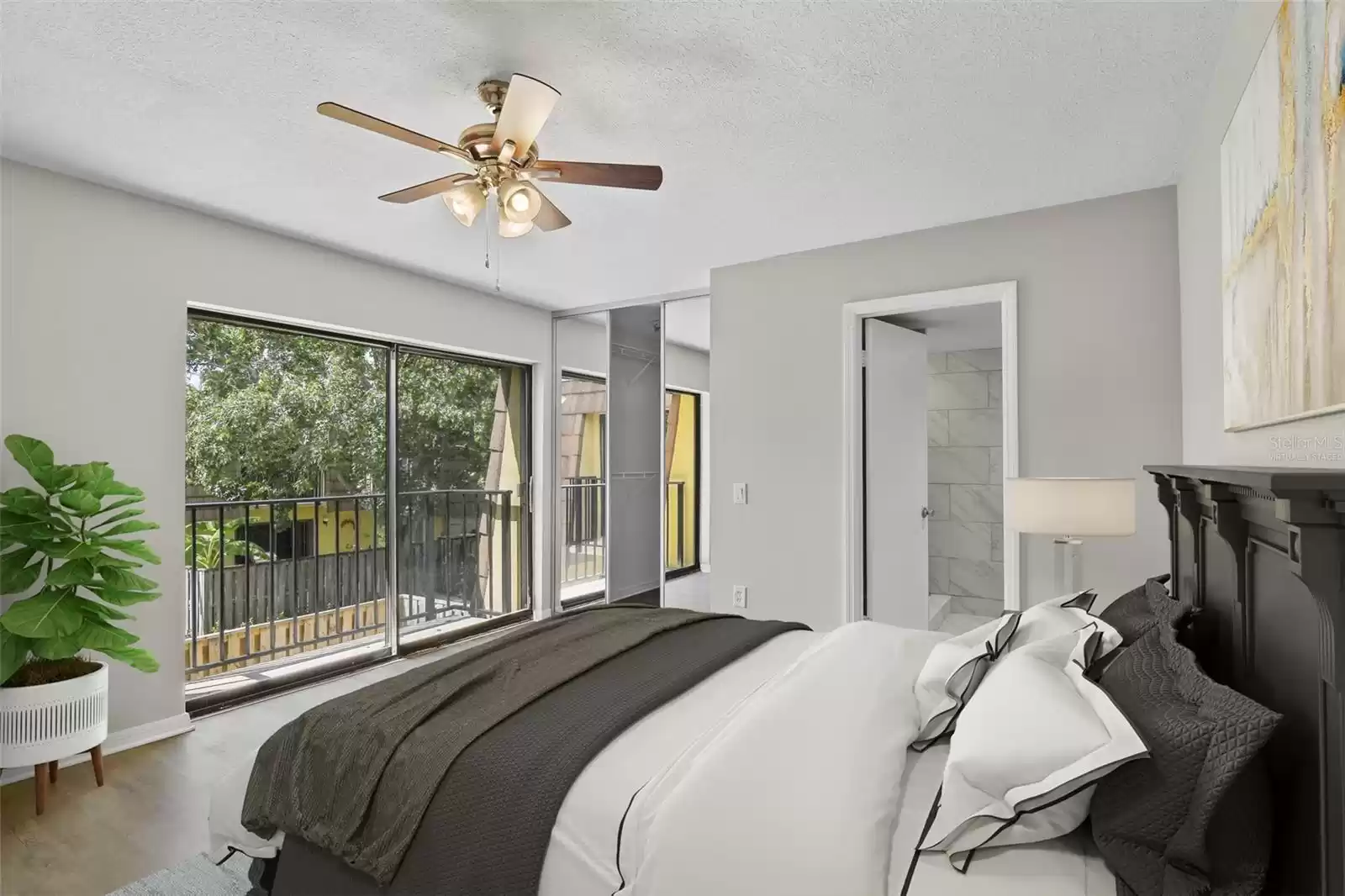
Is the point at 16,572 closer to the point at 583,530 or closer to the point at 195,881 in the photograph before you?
the point at 195,881

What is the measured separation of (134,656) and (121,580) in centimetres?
30

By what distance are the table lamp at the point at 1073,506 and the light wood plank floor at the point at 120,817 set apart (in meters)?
3.06

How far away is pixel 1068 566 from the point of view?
3.08m

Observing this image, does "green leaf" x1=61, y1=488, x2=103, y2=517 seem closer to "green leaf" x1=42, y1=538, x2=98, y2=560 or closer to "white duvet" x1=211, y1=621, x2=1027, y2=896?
"green leaf" x1=42, y1=538, x2=98, y2=560

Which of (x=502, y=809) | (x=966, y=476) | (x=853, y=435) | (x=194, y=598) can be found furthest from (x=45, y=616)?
(x=966, y=476)

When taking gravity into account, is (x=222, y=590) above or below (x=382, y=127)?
below

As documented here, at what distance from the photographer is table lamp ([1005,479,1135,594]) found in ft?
8.64

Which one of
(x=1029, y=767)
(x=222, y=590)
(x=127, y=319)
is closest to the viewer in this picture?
(x=1029, y=767)

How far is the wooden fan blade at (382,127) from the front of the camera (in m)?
1.89

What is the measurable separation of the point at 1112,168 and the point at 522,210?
246 cm

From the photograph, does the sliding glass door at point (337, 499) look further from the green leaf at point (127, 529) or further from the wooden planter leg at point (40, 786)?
the wooden planter leg at point (40, 786)

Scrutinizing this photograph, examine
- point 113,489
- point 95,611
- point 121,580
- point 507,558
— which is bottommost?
point 507,558

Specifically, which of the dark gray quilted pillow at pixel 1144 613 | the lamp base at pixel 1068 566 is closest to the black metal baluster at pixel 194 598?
the dark gray quilted pillow at pixel 1144 613

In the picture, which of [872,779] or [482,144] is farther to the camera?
[482,144]
